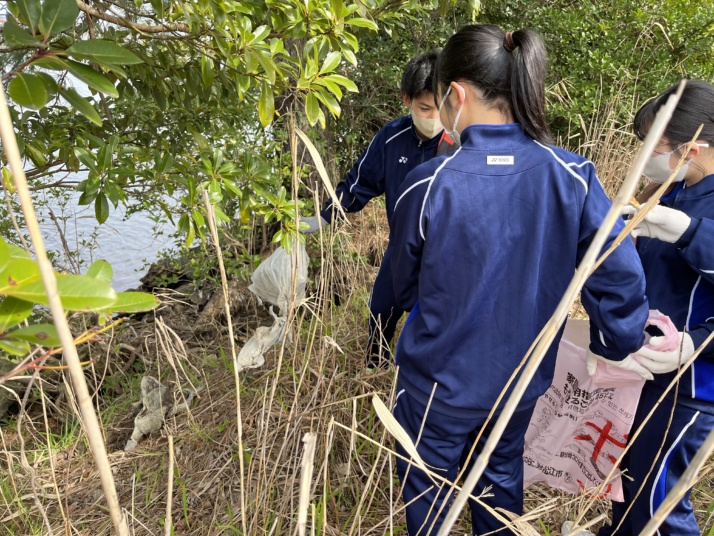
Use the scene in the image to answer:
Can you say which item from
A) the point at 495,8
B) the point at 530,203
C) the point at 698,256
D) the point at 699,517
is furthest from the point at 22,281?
the point at 495,8

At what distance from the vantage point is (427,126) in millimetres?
2170

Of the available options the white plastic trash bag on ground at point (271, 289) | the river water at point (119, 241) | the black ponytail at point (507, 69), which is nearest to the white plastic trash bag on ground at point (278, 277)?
the white plastic trash bag on ground at point (271, 289)

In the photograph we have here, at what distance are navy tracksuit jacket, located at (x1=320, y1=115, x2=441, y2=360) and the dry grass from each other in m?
0.18

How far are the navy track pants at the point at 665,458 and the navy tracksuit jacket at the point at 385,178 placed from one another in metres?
1.03

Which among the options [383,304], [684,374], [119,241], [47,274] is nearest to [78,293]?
[47,274]

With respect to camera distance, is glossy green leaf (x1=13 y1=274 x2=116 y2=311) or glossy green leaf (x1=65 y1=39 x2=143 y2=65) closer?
glossy green leaf (x1=13 y1=274 x2=116 y2=311)

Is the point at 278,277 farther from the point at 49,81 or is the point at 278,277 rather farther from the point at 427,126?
the point at 49,81

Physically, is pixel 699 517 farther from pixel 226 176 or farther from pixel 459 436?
pixel 226 176

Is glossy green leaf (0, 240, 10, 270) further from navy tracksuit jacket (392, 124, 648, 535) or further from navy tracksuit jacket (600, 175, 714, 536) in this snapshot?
navy tracksuit jacket (600, 175, 714, 536)

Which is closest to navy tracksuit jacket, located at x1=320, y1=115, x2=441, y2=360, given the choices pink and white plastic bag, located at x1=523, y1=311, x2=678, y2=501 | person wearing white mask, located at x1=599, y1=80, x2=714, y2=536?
pink and white plastic bag, located at x1=523, y1=311, x2=678, y2=501

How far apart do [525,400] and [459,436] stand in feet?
Result: 0.63

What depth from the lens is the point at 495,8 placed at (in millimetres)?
4543

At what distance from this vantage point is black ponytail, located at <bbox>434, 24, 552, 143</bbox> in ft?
3.69

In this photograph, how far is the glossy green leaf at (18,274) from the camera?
0.46 m
